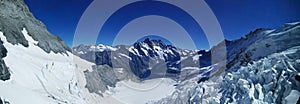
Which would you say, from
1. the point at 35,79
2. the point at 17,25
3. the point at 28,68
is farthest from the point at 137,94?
the point at 35,79

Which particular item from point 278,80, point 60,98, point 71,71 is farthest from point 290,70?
point 71,71

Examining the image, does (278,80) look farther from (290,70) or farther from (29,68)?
(29,68)

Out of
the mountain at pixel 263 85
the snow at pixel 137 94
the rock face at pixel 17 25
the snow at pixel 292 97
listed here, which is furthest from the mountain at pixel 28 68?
the snow at pixel 137 94

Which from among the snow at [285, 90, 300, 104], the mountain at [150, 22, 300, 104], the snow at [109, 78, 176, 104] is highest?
the snow at [109, 78, 176, 104]

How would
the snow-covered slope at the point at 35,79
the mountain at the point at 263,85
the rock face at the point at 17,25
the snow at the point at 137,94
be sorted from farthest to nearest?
the snow at the point at 137,94 → the rock face at the point at 17,25 → the snow-covered slope at the point at 35,79 → the mountain at the point at 263,85

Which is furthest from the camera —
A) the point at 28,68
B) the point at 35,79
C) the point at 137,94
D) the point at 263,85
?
the point at 137,94

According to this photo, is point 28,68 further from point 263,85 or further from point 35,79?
point 263,85

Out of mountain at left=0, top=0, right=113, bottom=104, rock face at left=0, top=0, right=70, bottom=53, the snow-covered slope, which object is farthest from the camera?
rock face at left=0, top=0, right=70, bottom=53

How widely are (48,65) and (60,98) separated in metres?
9.37

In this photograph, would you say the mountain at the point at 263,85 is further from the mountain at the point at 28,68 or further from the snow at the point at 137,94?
the snow at the point at 137,94

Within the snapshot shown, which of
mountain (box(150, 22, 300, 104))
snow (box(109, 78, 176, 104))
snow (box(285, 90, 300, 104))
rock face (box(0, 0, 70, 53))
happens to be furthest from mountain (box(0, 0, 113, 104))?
snow (box(109, 78, 176, 104))

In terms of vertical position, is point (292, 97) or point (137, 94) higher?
point (137, 94)

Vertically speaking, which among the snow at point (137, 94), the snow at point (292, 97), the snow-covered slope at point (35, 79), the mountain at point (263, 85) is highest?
the snow at point (137, 94)

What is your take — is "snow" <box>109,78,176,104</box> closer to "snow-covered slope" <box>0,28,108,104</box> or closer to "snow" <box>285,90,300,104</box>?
"snow-covered slope" <box>0,28,108,104</box>
